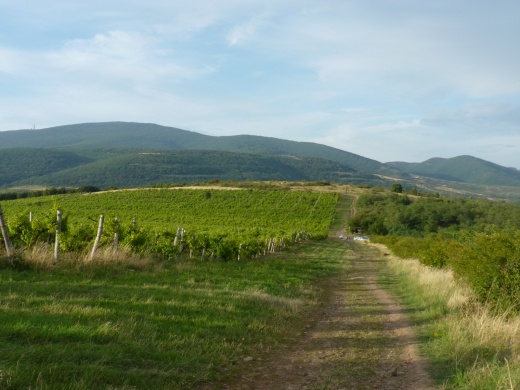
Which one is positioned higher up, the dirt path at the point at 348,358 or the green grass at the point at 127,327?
the green grass at the point at 127,327

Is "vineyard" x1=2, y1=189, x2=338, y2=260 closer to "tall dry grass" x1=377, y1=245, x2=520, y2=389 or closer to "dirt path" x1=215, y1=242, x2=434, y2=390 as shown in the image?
"dirt path" x1=215, y1=242, x2=434, y2=390

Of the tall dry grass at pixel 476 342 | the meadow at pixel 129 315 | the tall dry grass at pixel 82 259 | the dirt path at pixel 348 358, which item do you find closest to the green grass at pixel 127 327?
the meadow at pixel 129 315

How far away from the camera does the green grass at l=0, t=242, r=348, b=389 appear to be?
4871 mm

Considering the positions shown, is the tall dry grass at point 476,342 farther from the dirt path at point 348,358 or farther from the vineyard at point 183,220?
the vineyard at point 183,220

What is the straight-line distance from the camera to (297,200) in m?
91.1

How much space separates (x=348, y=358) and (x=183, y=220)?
58.2 meters

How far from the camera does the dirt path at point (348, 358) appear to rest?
598 cm

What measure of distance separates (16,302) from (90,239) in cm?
1006

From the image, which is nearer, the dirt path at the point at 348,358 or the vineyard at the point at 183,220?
the dirt path at the point at 348,358

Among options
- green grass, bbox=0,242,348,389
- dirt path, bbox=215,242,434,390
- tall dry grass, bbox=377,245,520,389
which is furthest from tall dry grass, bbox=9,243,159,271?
tall dry grass, bbox=377,245,520,389

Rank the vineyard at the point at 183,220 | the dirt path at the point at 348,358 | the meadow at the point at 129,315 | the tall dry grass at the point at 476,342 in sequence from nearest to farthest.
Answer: the meadow at the point at 129,315
the tall dry grass at the point at 476,342
the dirt path at the point at 348,358
the vineyard at the point at 183,220

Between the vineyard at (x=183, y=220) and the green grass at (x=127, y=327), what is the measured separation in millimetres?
3631

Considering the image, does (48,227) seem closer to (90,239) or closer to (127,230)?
(90,239)

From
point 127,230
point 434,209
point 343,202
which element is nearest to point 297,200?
point 343,202
